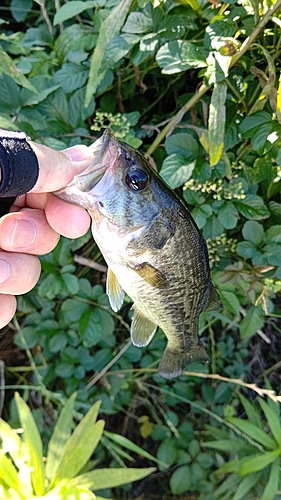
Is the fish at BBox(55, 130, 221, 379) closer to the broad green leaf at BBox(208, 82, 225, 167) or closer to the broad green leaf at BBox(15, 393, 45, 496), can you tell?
the broad green leaf at BBox(208, 82, 225, 167)

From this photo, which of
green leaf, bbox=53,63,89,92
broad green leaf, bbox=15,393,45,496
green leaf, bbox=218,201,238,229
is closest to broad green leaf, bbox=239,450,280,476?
broad green leaf, bbox=15,393,45,496

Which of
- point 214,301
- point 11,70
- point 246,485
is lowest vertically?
point 246,485

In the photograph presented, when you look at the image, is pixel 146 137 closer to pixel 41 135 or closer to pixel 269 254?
pixel 41 135

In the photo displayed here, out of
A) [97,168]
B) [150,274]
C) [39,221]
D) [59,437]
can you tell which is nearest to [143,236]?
[150,274]

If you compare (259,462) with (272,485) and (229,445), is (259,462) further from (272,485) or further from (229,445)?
(229,445)

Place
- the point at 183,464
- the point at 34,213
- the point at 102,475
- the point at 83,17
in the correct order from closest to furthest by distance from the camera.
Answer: the point at 34,213 < the point at 102,475 < the point at 83,17 < the point at 183,464

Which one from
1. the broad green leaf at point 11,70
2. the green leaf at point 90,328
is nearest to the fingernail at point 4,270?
the broad green leaf at point 11,70

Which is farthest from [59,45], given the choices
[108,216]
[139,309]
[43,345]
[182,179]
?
[43,345]
